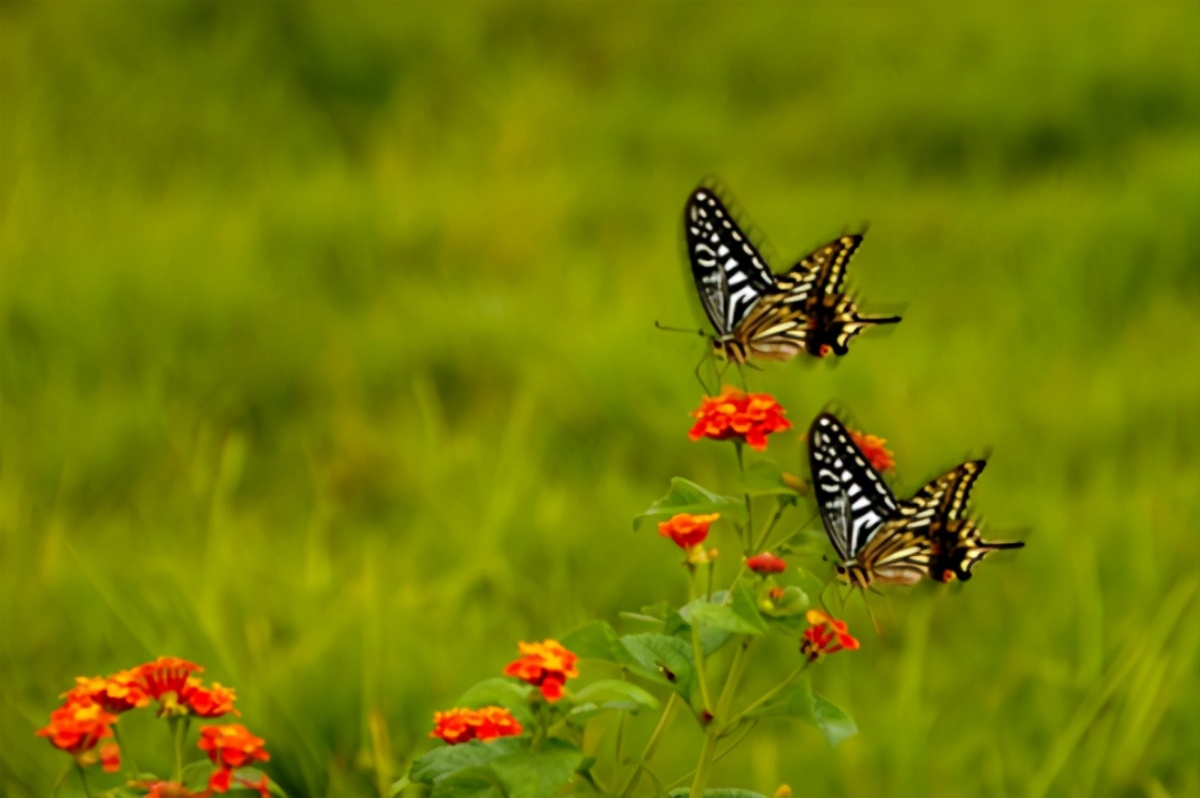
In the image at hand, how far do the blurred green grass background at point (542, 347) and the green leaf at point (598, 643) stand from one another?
0.46 metres

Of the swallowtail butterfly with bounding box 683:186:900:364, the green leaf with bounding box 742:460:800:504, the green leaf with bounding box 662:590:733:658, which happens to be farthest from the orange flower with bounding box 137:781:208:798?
the swallowtail butterfly with bounding box 683:186:900:364

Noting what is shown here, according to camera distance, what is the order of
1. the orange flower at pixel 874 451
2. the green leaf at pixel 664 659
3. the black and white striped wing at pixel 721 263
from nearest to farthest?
the green leaf at pixel 664 659 → the orange flower at pixel 874 451 → the black and white striped wing at pixel 721 263

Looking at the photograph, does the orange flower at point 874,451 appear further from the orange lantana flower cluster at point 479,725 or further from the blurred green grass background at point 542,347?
the orange lantana flower cluster at point 479,725

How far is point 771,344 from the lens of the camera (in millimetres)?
1507

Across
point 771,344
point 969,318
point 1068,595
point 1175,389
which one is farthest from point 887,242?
point 771,344

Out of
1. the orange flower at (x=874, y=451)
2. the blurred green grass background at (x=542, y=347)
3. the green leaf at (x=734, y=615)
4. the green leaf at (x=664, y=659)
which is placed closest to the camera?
the green leaf at (x=734, y=615)

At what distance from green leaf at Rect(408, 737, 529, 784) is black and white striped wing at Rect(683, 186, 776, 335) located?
490 mm

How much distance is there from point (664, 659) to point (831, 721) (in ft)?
0.52

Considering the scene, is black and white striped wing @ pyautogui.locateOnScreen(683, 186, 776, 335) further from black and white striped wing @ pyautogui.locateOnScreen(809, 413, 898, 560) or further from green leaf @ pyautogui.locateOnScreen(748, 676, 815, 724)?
green leaf @ pyautogui.locateOnScreen(748, 676, 815, 724)

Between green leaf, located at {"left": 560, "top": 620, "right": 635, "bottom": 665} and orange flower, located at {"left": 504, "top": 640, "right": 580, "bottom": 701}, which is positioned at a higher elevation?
green leaf, located at {"left": 560, "top": 620, "right": 635, "bottom": 665}

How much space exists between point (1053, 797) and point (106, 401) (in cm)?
233

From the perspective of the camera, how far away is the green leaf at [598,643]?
4.31 ft

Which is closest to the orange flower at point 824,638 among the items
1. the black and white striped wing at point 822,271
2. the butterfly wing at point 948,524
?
the butterfly wing at point 948,524

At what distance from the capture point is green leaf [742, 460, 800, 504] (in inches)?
52.1
